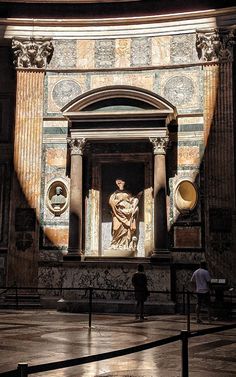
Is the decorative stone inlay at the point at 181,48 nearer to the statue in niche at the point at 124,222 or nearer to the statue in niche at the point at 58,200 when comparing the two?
the statue in niche at the point at 124,222

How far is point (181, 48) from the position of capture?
18875 millimetres

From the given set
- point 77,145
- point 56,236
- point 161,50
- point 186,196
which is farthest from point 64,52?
point 186,196

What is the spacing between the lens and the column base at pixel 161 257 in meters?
17.2

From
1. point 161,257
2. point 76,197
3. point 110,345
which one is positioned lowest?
point 110,345

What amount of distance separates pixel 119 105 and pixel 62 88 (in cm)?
238

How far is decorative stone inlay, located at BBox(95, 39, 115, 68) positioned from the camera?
19.3m

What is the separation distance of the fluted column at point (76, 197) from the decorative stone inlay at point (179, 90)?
3226 millimetres

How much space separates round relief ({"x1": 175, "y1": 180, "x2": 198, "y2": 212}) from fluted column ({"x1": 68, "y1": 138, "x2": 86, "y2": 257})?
120 inches

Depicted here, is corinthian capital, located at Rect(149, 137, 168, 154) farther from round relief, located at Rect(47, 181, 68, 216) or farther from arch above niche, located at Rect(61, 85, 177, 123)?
round relief, located at Rect(47, 181, 68, 216)

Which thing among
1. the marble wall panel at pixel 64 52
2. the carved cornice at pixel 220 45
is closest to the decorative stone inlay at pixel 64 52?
the marble wall panel at pixel 64 52

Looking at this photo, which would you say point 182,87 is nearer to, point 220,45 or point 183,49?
point 183,49

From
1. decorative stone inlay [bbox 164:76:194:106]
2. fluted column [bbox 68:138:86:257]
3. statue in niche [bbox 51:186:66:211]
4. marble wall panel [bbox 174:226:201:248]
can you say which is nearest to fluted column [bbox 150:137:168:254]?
marble wall panel [bbox 174:226:201:248]

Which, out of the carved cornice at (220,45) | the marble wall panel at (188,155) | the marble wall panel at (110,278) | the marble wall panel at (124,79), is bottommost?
the marble wall panel at (110,278)

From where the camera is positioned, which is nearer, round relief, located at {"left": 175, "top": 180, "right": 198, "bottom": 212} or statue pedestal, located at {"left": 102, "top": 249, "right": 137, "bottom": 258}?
round relief, located at {"left": 175, "top": 180, "right": 198, "bottom": 212}
